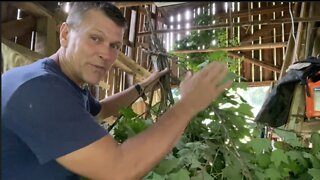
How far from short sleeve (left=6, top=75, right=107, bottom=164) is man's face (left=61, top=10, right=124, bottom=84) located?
274 mm

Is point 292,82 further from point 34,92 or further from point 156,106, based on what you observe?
point 34,92

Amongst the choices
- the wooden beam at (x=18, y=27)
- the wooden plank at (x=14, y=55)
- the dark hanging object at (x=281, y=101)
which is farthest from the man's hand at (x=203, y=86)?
the dark hanging object at (x=281, y=101)

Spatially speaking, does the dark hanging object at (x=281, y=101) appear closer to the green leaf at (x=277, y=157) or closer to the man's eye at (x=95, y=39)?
the green leaf at (x=277, y=157)

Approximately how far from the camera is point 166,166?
147 centimetres

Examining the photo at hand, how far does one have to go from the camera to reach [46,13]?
2377 mm

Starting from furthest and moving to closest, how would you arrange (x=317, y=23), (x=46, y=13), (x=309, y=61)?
(x=317, y=23) < (x=309, y=61) < (x=46, y=13)

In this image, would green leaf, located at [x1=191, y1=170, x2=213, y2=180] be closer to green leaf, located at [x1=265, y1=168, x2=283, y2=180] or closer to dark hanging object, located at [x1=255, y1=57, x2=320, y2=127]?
green leaf, located at [x1=265, y1=168, x2=283, y2=180]

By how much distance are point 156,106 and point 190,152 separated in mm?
393

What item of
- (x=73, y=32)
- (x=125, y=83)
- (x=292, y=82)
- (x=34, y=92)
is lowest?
(x=125, y=83)

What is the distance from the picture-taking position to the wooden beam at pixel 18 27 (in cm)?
233

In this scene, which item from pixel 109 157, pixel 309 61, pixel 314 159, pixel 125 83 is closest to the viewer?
pixel 109 157

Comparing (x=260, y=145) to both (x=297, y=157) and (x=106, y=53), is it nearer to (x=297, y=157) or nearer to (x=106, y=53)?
(x=297, y=157)

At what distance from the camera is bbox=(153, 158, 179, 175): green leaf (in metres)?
1.46

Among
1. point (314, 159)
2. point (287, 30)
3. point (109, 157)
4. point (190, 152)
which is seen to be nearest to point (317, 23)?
point (314, 159)
